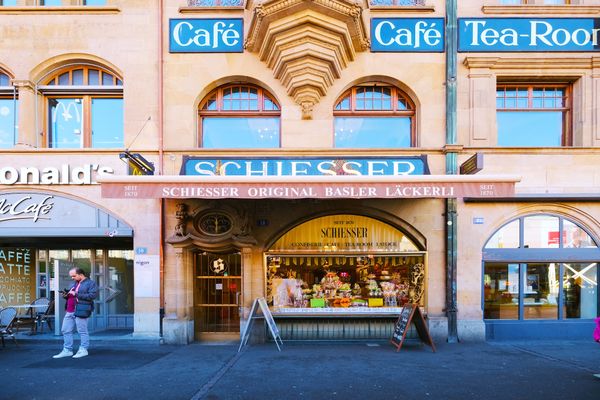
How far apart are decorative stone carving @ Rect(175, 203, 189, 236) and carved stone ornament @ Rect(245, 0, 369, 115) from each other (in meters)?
3.68

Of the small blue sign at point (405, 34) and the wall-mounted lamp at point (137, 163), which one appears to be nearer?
the wall-mounted lamp at point (137, 163)

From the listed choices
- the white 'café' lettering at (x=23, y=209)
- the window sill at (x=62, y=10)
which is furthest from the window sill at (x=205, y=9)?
the white 'café' lettering at (x=23, y=209)

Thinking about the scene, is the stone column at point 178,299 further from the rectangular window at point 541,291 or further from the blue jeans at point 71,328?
the rectangular window at point 541,291

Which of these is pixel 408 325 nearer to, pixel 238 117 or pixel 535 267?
pixel 535 267

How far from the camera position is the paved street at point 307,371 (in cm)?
593

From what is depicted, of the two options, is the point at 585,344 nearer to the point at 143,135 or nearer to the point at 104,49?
the point at 143,135

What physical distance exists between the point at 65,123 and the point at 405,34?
29.3ft

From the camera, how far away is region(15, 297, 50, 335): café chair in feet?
31.4

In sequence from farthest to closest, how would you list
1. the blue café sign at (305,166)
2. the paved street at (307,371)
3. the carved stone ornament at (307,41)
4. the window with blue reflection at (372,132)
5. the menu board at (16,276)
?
the menu board at (16,276), the window with blue reflection at (372,132), the blue café sign at (305,166), the carved stone ornament at (307,41), the paved street at (307,371)

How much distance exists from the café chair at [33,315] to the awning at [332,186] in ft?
15.8

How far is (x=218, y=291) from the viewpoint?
9.69 metres

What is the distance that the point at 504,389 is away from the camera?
608 cm

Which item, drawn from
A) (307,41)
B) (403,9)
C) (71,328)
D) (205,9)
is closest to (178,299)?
(71,328)

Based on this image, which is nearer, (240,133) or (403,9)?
(403,9)
